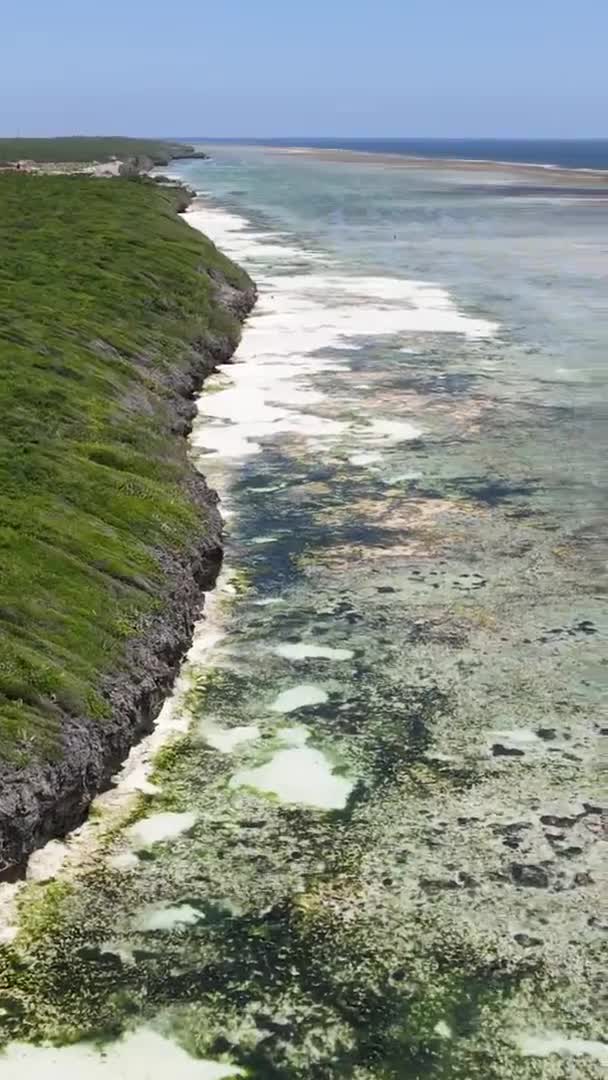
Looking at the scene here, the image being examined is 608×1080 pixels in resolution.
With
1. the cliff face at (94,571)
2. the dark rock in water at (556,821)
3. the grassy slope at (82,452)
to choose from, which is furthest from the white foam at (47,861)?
the dark rock in water at (556,821)

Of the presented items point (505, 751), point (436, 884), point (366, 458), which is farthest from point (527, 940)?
point (366, 458)

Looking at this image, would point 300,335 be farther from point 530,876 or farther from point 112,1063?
point 112,1063

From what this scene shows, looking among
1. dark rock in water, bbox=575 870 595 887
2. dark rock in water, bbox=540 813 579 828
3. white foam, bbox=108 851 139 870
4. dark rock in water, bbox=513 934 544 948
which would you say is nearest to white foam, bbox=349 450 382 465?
dark rock in water, bbox=540 813 579 828

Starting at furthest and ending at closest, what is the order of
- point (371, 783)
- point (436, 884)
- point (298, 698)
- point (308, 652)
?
point (308, 652), point (298, 698), point (371, 783), point (436, 884)

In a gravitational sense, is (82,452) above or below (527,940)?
above

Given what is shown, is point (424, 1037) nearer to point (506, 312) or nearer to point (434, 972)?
point (434, 972)

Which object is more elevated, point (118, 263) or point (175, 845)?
point (118, 263)

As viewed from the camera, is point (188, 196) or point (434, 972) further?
point (188, 196)

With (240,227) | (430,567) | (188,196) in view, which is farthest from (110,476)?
(188,196)

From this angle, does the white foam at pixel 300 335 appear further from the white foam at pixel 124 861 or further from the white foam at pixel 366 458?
the white foam at pixel 124 861
